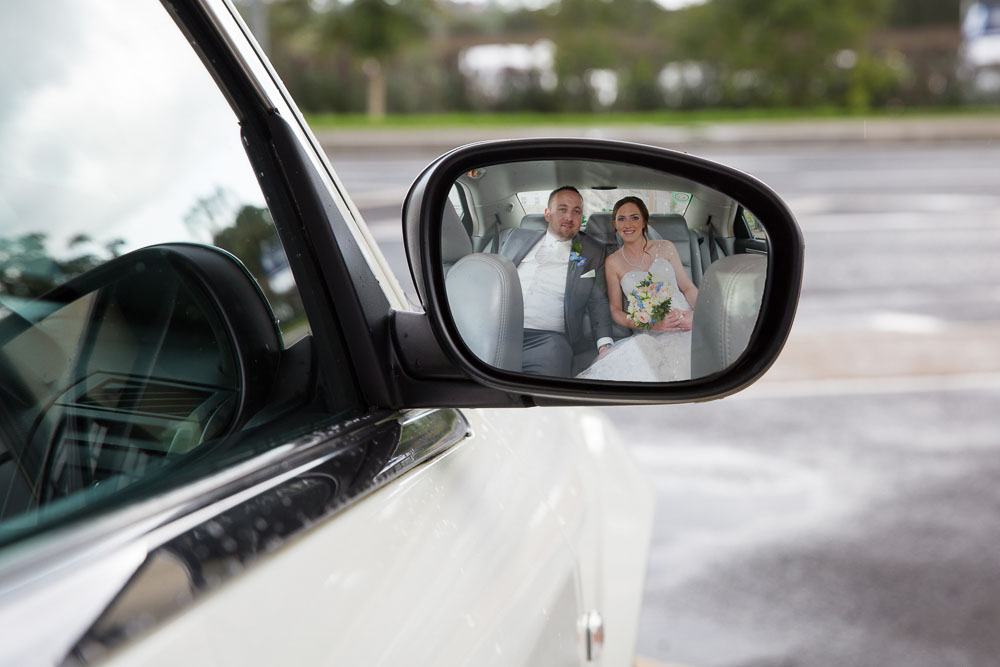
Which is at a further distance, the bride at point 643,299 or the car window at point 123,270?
the bride at point 643,299

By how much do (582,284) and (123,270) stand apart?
55cm

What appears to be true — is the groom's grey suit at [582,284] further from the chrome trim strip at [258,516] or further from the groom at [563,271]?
the chrome trim strip at [258,516]

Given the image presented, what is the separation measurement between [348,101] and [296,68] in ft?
5.95

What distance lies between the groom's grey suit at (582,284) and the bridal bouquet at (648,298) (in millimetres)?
30

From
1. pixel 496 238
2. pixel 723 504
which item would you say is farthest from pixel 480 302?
pixel 723 504

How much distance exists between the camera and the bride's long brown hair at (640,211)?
1.30 m

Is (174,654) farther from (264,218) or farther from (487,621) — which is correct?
(264,218)

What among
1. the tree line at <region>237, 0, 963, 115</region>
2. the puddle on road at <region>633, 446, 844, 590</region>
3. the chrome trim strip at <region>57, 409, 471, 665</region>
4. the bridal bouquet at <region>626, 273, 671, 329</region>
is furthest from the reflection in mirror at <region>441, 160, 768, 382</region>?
the tree line at <region>237, 0, 963, 115</region>

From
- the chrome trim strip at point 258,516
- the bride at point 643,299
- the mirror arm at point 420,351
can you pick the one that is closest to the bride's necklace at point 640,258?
the bride at point 643,299

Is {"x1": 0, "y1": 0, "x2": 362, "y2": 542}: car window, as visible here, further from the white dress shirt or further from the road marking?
the road marking

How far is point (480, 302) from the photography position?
133 centimetres

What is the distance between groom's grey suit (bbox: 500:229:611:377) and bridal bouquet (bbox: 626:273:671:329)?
3 cm

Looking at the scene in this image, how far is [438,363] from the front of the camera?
1.37 metres

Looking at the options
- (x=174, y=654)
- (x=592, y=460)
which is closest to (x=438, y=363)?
(x=174, y=654)
